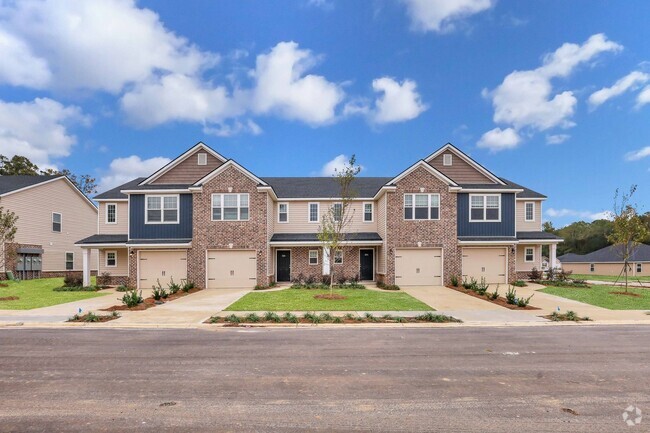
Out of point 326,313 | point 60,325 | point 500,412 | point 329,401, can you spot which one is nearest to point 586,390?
point 500,412

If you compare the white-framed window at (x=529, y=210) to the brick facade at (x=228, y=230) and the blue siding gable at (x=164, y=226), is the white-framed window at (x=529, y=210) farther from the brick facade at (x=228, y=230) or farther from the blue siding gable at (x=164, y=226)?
the blue siding gable at (x=164, y=226)

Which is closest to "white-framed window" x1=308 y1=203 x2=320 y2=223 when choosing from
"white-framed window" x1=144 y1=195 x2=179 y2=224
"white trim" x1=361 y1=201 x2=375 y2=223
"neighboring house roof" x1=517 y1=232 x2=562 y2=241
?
"white trim" x1=361 y1=201 x2=375 y2=223

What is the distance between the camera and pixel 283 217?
27.5 metres

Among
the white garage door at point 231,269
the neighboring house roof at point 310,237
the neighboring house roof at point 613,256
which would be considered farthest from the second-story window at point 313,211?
the neighboring house roof at point 613,256

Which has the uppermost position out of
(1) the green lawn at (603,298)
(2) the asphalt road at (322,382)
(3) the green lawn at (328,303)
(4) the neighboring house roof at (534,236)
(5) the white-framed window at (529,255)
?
(4) the neighboring house roof at (534,236)

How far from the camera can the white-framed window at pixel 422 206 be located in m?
24.5

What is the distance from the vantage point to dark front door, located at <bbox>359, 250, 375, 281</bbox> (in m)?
27.3

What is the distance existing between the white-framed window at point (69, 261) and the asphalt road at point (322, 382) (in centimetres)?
2813

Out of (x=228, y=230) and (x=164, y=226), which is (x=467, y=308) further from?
(x=164, y=226)

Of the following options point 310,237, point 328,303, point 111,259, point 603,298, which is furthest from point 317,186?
point 603,298

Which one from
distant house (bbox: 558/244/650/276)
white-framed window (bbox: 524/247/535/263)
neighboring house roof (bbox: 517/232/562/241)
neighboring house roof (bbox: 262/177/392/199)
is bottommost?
distant house (bbox: 558/244/650/276)

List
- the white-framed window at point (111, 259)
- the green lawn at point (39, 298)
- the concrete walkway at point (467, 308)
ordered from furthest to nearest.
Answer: the white-framed window at point (111, 259), the green lawn at point (39, 298), the concrete walkway at point (467, 308)

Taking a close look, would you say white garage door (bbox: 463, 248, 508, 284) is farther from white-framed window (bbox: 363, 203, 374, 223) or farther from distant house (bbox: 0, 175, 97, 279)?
distant house (bbox: 0, 175, 97, 279)

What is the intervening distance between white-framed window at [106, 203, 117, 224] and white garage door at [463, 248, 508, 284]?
2404 cm
